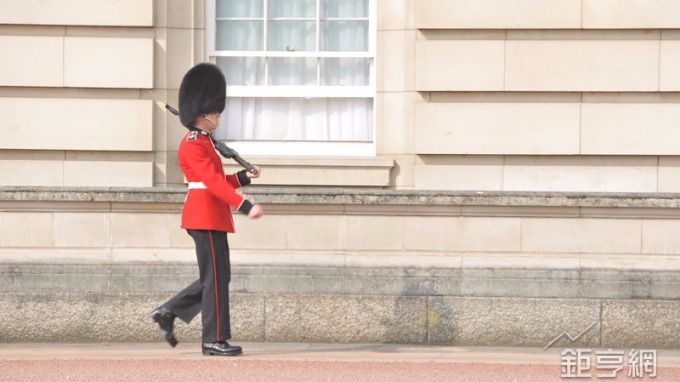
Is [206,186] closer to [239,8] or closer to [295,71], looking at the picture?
[295,71]

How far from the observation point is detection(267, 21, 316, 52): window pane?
12.4 metres

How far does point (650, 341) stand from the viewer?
11141mm

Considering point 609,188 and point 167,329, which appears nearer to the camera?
point 167,329

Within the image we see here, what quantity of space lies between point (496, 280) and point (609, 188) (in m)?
1.16

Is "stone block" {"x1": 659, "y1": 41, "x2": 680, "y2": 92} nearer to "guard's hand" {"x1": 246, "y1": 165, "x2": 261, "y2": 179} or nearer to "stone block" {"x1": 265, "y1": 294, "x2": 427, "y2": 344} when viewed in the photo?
"stone block" {"x1": 265, "y1": 294, "x2": 427, "y2": 344}

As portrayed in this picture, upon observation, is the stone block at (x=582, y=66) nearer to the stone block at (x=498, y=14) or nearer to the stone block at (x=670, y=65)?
the stone block at (x=670, y=65)

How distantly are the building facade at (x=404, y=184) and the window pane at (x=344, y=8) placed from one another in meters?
0.18

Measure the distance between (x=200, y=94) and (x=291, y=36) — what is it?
2233 millimetres

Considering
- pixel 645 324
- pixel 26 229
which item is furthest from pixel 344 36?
pixel 645 324

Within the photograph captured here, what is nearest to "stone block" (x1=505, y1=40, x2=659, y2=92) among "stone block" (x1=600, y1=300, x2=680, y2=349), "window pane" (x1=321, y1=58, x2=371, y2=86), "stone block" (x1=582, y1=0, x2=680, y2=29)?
"stone block" (x1=582, y1=0, x2=680, y2=29)

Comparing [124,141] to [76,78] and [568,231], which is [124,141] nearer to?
[76,78]

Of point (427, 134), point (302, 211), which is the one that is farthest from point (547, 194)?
point (302, 211)

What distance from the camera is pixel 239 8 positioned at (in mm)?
12336

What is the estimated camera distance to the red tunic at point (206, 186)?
10.0 meters
